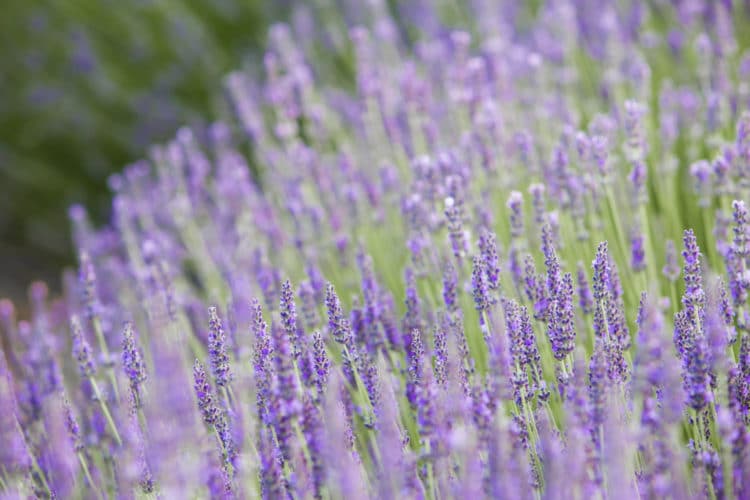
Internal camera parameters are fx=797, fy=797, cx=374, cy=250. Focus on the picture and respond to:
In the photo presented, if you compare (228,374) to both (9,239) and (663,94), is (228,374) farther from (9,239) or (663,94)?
(9,239)

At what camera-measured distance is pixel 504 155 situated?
270cm

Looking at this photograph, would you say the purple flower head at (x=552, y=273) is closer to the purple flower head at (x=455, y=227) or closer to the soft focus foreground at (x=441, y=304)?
the soft focus foreground at (x=441, y=304)

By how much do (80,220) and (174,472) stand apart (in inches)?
83.7

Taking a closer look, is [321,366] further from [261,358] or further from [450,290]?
[450,290]

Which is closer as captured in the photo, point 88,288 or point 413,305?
point 413,305

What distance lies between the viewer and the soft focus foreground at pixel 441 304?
57.1 inches

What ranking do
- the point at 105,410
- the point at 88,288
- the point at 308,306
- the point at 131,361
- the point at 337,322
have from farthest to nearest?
the point at 88,288 → the point at 308,306 → the point at 105,410 → the point at 131,361 → the point at 337,322

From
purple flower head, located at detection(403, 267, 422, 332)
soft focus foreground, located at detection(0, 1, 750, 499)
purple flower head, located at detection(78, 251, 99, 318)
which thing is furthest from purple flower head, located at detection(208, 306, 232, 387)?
purple flower head, located at detection(78, 251, 99, 318)

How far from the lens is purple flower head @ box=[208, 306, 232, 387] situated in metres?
1.65

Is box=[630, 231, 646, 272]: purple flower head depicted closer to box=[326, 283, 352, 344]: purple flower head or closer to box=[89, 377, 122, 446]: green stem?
box=[326, 283, 352, 344]: purple flower head

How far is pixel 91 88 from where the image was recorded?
4.95 meters

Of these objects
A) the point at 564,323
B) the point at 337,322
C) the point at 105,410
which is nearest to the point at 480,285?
the point at 564,323

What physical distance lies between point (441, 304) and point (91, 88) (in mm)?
3468

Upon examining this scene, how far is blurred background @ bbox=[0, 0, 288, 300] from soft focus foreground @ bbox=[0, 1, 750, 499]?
38.7 inches
